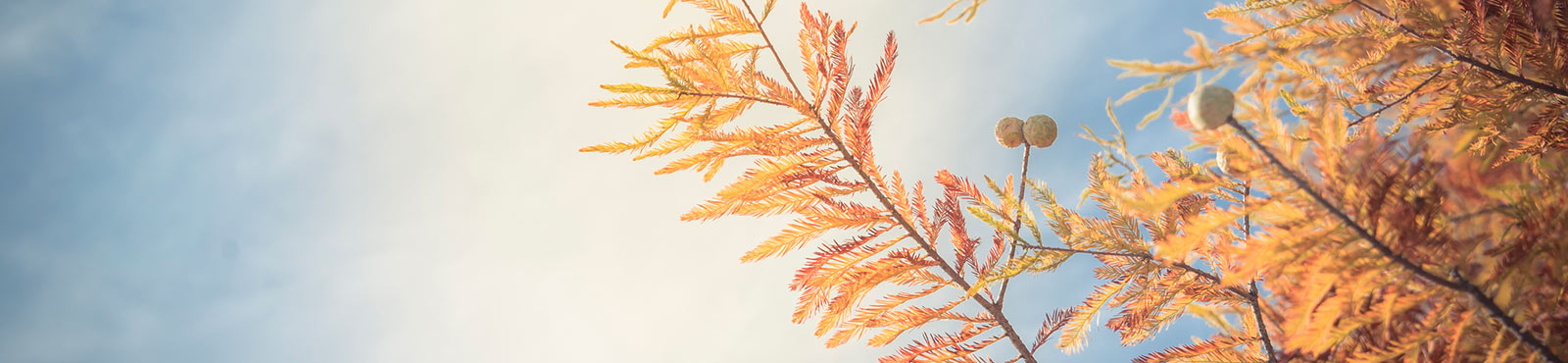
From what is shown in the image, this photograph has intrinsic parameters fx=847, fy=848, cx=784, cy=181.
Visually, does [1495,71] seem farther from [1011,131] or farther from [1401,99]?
[1011,131]

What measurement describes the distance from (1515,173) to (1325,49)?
681 mm

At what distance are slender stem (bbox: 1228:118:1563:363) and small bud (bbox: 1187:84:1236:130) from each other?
0.05 ft

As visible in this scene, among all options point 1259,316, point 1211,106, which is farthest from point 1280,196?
point 1259,316

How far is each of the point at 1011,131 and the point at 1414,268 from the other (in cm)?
107

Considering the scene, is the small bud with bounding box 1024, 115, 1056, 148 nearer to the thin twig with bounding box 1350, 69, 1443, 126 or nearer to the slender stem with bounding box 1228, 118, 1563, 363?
the thin twig with bounding box 1350, 69, 1443, 126

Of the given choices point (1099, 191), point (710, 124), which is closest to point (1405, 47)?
point (1099, 191)

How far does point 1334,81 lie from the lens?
212cm

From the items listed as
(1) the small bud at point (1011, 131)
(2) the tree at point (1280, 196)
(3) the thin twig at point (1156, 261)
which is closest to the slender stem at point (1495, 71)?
(2) the tree at point (1280, 196)

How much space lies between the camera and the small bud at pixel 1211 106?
105 centimetres

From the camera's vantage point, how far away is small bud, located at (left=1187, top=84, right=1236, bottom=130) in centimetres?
105

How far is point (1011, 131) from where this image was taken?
209 centimetres

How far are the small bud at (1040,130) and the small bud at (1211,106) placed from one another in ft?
3.15

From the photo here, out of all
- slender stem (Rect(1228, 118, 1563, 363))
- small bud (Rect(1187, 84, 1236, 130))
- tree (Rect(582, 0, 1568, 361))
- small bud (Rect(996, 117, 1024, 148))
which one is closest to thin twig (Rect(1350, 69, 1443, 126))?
tree (Rect(582, 0, 1568, 361))

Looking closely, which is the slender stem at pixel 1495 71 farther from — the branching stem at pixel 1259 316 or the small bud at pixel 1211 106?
the small bud at pixel 1211 106
